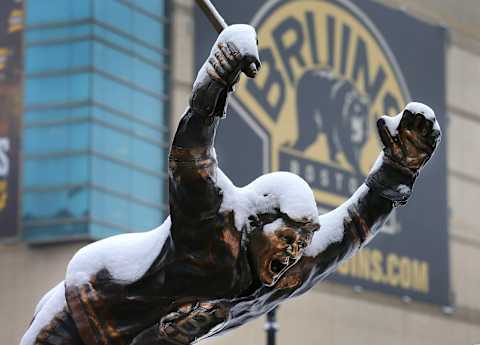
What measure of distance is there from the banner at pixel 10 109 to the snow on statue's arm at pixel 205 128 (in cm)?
3313

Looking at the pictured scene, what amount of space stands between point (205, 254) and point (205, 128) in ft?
1.60

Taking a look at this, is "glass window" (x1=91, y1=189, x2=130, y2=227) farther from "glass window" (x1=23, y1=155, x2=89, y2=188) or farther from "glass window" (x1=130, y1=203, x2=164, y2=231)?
"glass window" (x1=23, y1=155, x2=89, y2=188)

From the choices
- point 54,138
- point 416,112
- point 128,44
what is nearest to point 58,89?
point 54,138

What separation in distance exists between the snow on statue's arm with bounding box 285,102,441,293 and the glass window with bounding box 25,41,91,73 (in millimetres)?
32312

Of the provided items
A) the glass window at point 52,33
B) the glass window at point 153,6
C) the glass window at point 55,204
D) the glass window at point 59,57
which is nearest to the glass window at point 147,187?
the glass window at point 55,204

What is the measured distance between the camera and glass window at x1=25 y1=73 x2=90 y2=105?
124ft

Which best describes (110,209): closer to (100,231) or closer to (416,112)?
(100,231)

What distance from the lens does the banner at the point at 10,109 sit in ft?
124

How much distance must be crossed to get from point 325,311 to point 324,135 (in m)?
5.68

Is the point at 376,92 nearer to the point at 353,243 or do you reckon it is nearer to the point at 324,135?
the point at 324,135

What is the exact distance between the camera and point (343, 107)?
154 feet

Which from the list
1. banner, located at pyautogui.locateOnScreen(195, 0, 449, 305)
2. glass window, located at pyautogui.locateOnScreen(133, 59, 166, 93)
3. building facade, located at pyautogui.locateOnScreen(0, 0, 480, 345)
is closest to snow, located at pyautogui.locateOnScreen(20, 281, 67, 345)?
building facade, located at pyautogui.locateOnScreen(0, 0, 480, 345)

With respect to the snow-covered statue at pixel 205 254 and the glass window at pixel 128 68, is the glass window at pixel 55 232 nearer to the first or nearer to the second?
the glass window at pixel 128 68

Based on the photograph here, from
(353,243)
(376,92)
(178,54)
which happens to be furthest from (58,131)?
(353,243)
